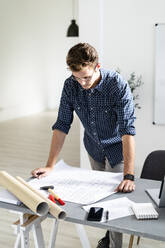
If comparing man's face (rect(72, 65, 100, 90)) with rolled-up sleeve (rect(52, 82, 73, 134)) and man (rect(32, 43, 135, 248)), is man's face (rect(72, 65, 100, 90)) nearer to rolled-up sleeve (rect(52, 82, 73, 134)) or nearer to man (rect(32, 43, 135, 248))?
man (rect(32, 43, 135, 248))

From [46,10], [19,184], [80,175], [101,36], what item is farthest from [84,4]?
[46,10]

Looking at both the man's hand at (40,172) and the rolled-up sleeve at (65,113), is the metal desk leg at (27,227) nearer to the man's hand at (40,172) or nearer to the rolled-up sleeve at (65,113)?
the man's hand at (40,172)

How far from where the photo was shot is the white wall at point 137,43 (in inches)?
179

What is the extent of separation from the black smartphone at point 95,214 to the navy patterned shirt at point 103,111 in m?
0.66

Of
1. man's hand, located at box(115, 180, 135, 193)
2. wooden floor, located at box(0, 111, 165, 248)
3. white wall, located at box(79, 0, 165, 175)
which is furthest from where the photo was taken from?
white wall, located at box(79, 0, 165, 175)

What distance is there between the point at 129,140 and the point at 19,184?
74 cm

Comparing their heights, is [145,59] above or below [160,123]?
above

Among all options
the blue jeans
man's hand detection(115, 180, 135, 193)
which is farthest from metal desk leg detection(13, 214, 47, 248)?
the blue jeans

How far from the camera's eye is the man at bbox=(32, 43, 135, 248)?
7.31 feet

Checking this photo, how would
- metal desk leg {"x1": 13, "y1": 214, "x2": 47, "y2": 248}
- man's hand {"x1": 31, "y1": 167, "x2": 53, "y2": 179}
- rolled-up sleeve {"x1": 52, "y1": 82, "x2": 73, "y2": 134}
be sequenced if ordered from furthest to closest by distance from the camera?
1. rolled-up sleeve {"x1": 52, "y1": 82, "x2": 73, "y2": 134}
2. man's hand {"x1": 31, "y1": 167, "x2": 53, "y2": 179}
3. metal desk leg {"x1": 13, "y1": 214, "x2": 47, "y2": 248}

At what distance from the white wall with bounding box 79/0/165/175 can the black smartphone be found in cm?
297

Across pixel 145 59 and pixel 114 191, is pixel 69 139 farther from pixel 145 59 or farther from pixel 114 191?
pixel 114 191

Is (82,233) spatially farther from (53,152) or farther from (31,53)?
(31,53)

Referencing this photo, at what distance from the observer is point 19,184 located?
2041mm
